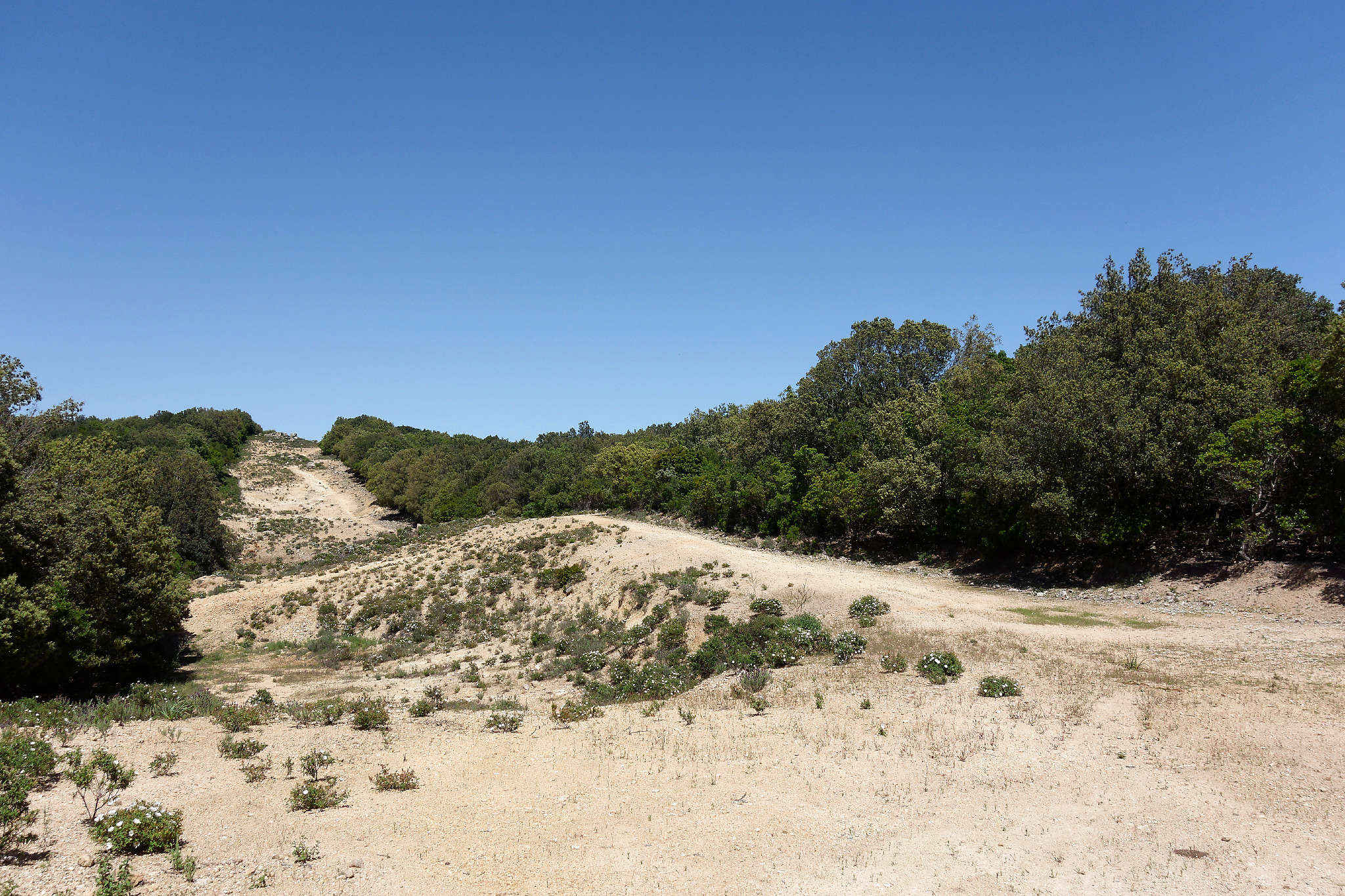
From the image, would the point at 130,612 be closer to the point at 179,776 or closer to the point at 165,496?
the point at 179,776

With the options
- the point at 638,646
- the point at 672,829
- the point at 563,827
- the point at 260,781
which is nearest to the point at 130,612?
the point at 260,781

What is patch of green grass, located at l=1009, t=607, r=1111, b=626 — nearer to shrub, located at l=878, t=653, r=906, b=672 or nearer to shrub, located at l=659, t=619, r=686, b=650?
shrub, located at l=878, t=653, r=906, b=672

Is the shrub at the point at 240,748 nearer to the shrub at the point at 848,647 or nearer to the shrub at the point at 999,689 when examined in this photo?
the shrub at the point at 848,647

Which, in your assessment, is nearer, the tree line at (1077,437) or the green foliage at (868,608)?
the green foliage at (868,608)

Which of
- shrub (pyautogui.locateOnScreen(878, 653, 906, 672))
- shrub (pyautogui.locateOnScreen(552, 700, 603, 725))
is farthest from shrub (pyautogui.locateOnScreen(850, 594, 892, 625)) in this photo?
shrub (pyautogui.locateOnScreen(552, 700, 603, 725))

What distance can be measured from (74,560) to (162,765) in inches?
473

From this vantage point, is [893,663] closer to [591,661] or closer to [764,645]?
[764,645]

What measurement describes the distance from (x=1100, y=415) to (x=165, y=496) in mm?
54566

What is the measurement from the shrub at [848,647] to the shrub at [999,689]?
397 cm

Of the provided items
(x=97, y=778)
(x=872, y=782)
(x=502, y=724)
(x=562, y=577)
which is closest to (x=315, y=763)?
(x=97, y=778)

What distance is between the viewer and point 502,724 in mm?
15859

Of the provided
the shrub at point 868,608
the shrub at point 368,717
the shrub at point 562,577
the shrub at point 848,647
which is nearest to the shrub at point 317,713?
the shrub at point 368,717

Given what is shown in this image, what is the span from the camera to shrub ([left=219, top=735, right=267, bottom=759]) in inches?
506

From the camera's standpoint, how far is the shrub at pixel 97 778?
10172 mm
